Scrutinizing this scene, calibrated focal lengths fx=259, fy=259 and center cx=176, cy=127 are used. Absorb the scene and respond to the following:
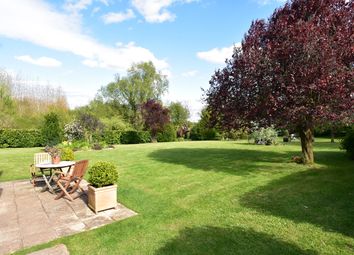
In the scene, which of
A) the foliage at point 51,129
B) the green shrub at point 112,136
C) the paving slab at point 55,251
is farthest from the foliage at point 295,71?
the green shrub at point 112,136

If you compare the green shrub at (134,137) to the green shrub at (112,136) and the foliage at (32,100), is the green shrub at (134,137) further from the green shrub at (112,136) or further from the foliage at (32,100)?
the foliage at (32,100)

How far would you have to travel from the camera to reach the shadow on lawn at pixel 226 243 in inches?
139

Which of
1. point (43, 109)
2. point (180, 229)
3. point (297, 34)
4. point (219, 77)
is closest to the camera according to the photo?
point (180, 229)

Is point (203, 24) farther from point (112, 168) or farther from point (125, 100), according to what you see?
point (125, 100)

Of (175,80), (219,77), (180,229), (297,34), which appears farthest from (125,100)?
(180,229)

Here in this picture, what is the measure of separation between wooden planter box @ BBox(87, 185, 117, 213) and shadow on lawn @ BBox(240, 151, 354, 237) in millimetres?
2752

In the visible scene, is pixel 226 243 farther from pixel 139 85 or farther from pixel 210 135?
pixel 139 85

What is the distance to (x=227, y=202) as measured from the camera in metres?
5.62

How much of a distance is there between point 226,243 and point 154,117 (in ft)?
80.6

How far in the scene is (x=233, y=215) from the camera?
4.86 metres

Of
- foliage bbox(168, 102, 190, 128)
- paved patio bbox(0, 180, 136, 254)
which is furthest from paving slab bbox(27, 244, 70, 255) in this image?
foliage bbox(168, 102, 190, 128)

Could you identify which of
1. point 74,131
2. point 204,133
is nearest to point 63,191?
point 74,131

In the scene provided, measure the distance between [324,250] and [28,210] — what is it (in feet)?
18.3

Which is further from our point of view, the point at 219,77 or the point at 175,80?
the point at 175,80
